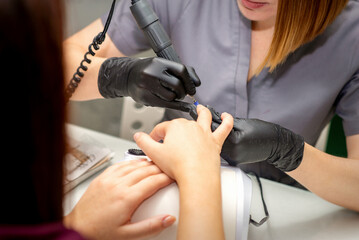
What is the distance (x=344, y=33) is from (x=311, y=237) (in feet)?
1.74

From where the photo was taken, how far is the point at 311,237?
2.49 feet

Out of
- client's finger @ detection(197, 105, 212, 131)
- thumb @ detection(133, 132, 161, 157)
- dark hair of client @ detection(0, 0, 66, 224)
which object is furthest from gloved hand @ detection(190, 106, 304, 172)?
dark hair of client @ detection(0, 0, 66, 224)

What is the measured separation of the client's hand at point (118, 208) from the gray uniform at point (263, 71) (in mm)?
431

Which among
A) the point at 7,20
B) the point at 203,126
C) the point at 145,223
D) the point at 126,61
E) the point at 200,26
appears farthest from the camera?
the point at 200,26

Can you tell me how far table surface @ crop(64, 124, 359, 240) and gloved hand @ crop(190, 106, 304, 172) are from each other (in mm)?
135

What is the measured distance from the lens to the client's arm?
1.80 feet

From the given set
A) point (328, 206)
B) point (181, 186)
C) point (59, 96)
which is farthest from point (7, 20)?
point (328, 206)

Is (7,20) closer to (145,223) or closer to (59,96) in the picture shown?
(59,96)

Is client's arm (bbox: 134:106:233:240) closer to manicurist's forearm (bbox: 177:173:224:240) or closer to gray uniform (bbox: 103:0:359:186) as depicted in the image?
manicurist's forearm (bbox: 177:173:224:240)

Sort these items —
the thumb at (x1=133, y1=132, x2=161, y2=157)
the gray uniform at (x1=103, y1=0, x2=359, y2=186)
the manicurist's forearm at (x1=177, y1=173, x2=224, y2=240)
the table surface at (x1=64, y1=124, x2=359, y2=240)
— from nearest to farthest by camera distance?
the manicurist's forearm at (x1=177, y1=173, x2=224, y2=240) < the thumb at (x1=133, y1=132, x2=161, y2=157) < the table surface at (x1=64, y1=124, x2=359, y2=240) < the gray uniform at (x1=103, y1=0, x2=359, y2=186)

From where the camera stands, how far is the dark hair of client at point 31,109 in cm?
28

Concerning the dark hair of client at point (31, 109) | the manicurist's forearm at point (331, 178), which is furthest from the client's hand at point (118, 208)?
the manicurist's forearm at point (331, 178)

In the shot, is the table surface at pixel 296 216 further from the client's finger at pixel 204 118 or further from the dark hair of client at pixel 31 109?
the dark hair of client at pixel 31 109

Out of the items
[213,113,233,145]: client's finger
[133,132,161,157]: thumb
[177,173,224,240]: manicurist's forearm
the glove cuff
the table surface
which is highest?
the glove cuff
